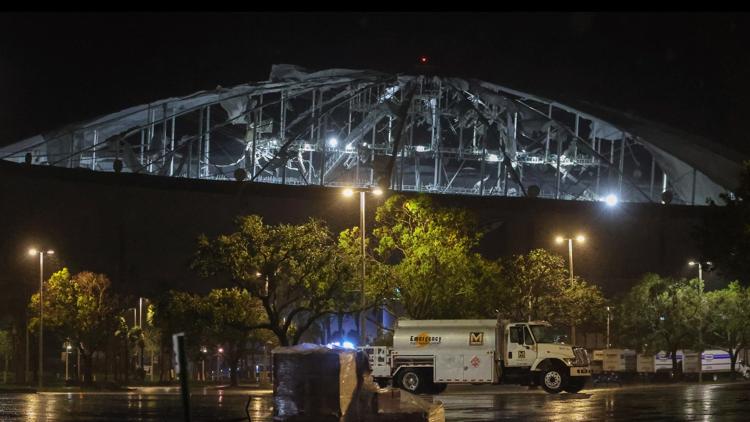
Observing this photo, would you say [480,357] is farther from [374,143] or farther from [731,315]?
[374,143]

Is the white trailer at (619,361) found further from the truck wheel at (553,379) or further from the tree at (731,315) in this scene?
the truck wheel at (553,379)

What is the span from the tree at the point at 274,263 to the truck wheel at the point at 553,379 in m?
8.83

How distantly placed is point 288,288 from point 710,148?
263 feet

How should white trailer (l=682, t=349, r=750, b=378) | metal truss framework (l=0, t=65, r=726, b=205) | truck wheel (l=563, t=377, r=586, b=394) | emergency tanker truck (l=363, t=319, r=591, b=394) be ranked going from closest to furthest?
emergency tanker truck (l=363, t=319, r=591, b=394) < truck wheel (l=563, t=377, r=586, b=394) < white trailer (l=682, t=349, r=750, b=378) < metal truss framework (l=0, t=65, r=726, b=205)

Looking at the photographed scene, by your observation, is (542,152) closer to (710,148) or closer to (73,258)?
(710,148)

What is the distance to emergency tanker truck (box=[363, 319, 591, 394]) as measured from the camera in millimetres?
38531

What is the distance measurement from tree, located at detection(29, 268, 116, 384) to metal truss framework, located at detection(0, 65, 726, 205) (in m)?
38.2

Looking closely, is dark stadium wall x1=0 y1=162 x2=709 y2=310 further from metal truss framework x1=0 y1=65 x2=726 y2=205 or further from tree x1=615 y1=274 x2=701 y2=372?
tree x1=615 y1=274 x2=701 y2=372

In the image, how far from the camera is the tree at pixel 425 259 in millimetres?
46469

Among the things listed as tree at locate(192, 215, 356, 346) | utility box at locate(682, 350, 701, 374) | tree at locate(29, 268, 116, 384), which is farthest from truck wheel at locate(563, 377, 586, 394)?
utility box at locate(682, 350, 701, 374)

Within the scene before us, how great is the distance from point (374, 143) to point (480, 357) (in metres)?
67.1

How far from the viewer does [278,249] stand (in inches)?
1576

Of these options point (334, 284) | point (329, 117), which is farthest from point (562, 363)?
point (329, 117)

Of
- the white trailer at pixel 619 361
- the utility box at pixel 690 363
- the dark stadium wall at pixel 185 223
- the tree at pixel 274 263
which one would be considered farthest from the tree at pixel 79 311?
the utility box at pixel 690 363
